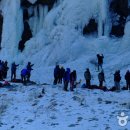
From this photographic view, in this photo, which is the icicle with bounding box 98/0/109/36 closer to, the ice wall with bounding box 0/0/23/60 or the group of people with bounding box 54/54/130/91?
the ice wall with bounding box 0/0/23/60

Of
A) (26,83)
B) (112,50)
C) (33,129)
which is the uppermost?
(112,50)

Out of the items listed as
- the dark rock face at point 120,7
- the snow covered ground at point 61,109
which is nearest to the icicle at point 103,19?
the dark rock face at point 120,7

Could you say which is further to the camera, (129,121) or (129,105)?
(129,105)

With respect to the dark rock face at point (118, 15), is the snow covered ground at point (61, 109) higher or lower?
lower

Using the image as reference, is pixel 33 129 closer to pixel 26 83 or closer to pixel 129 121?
pixel 129 121

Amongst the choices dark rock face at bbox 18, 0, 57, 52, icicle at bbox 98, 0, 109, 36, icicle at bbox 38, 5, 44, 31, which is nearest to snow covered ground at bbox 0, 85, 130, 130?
icicle at bbox 98, 0, 109, 36

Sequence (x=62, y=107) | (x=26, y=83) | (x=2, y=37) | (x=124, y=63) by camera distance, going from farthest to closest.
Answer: (x=2, y=37) → (x=124, y=63) → (x=26, y=83) → (x=62, y=107)

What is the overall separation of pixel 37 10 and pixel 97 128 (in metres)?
29.2

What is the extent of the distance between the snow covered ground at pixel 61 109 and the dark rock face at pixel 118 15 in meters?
11.9

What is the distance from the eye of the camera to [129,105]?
Result: 967 inches

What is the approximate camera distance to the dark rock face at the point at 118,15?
140ft

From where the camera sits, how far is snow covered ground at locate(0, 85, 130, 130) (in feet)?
71.3

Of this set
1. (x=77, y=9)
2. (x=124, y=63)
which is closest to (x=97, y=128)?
(x=124, y=63)

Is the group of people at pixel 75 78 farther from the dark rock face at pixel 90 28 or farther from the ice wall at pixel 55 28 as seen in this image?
the dark rock face at pixel 90 28
